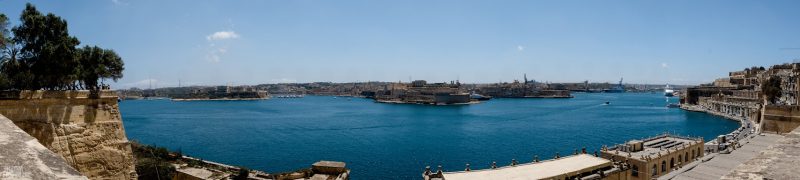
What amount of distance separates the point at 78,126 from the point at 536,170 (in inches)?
545

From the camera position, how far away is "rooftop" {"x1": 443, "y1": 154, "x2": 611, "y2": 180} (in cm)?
→ 1463

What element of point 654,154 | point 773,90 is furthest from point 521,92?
point 654,154

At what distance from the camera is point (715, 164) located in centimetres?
1509

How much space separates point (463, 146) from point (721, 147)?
1940cm

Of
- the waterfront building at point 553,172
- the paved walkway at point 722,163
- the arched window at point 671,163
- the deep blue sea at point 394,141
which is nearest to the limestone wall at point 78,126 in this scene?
the waterfront building at point 553,172

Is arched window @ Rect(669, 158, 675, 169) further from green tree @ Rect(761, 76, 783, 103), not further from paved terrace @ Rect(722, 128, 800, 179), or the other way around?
green tree @ Rect(761, 76, 783, 103)

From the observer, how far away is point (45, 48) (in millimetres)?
11625

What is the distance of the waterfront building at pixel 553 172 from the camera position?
1469 centimetres

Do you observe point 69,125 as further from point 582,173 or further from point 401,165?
point 401,165

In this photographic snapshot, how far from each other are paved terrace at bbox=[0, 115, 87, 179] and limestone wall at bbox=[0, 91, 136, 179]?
8941 millimetres

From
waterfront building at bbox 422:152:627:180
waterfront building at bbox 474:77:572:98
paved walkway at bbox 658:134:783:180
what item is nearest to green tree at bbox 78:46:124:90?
waterfront building at bbox 422:152:627:180

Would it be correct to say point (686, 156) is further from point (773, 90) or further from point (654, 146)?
point (773, 90)

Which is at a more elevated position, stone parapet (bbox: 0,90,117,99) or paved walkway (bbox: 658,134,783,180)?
stone parapet (bbox: 0,90,117,99)

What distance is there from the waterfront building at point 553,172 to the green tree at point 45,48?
11359 millimetres
